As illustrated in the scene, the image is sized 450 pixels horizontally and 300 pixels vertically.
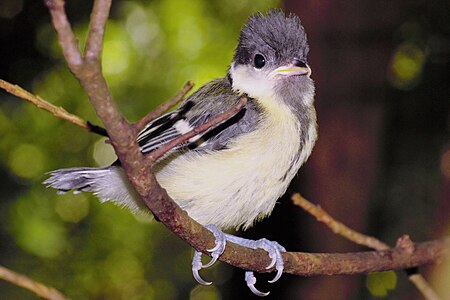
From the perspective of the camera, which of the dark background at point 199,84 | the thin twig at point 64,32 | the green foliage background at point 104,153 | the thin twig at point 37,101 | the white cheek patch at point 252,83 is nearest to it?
the thin twig at point 64,32

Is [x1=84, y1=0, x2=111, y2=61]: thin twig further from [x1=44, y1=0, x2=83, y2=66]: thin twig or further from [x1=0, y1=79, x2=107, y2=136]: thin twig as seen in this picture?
[x1=0, y1=79, x2=107, y2=136]: thin twig

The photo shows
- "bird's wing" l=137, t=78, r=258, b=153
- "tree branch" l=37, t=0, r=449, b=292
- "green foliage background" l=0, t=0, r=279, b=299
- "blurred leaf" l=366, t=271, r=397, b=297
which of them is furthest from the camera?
"green foliage background" l=0, t=0, r=279, b=299

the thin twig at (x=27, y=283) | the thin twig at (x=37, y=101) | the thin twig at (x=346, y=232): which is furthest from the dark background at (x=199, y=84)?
the thin twig at (x=27, y=283)

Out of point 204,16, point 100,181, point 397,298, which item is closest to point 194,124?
point 100,181

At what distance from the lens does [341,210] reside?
319 cm

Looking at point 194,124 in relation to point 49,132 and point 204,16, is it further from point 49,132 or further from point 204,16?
point 204,16

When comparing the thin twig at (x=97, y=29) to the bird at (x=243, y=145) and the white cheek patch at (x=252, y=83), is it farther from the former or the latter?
the white cheek patch at (x=252, y=83)

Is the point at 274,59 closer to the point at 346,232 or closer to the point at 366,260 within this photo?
the point at 346,232

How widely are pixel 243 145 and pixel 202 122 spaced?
165 mm

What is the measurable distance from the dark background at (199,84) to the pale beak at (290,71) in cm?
94

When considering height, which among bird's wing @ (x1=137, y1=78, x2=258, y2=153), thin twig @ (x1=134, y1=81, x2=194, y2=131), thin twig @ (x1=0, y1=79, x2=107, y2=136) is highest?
bird's wing @ (x1=137, y1=78, x2=258, y2=153)

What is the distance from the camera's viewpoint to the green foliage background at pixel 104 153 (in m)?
4.09

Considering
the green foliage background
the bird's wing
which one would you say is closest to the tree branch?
the bird's wing

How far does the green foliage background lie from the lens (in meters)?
4.09
